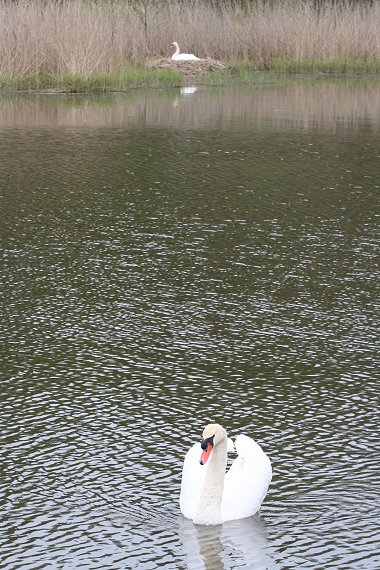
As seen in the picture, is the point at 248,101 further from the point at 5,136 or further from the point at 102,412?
the point at 102,412

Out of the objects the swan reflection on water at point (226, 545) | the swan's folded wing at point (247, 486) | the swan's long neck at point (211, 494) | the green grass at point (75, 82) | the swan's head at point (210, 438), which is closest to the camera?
the swan reflection on water at point (226, 545)

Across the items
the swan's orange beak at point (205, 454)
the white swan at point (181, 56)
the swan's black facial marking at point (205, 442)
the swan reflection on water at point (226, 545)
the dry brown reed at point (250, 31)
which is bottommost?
the swan reflection on water at point (226, 545)

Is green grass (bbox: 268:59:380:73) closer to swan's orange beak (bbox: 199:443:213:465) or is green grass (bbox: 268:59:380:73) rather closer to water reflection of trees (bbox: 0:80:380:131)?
water reflection of trees (bbox: 0:80:380:131)

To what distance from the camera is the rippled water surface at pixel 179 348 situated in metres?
5.32

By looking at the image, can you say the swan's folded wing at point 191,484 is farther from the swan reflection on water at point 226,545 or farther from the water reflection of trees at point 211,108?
the water reflection of trees at point 211,108

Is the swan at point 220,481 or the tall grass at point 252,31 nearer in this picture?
the swan at point 220,481

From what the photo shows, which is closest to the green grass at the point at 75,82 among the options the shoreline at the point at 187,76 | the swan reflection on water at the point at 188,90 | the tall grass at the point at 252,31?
the shoreline at the point at 187,76

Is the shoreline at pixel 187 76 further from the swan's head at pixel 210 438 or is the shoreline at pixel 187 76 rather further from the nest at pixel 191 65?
the swan's head at pixel 210 438

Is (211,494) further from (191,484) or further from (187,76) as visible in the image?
(187,76)

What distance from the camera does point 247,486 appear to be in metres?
5.41

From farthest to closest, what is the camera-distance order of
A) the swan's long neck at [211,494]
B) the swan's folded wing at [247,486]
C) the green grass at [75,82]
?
the green grass at [75,82]
the swan's folded wing at [247,486]
the swan's long neck at [211,494]

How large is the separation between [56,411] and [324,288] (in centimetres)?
332

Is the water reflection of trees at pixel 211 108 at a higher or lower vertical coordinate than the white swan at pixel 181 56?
lower

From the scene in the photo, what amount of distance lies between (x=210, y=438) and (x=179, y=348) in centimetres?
253
